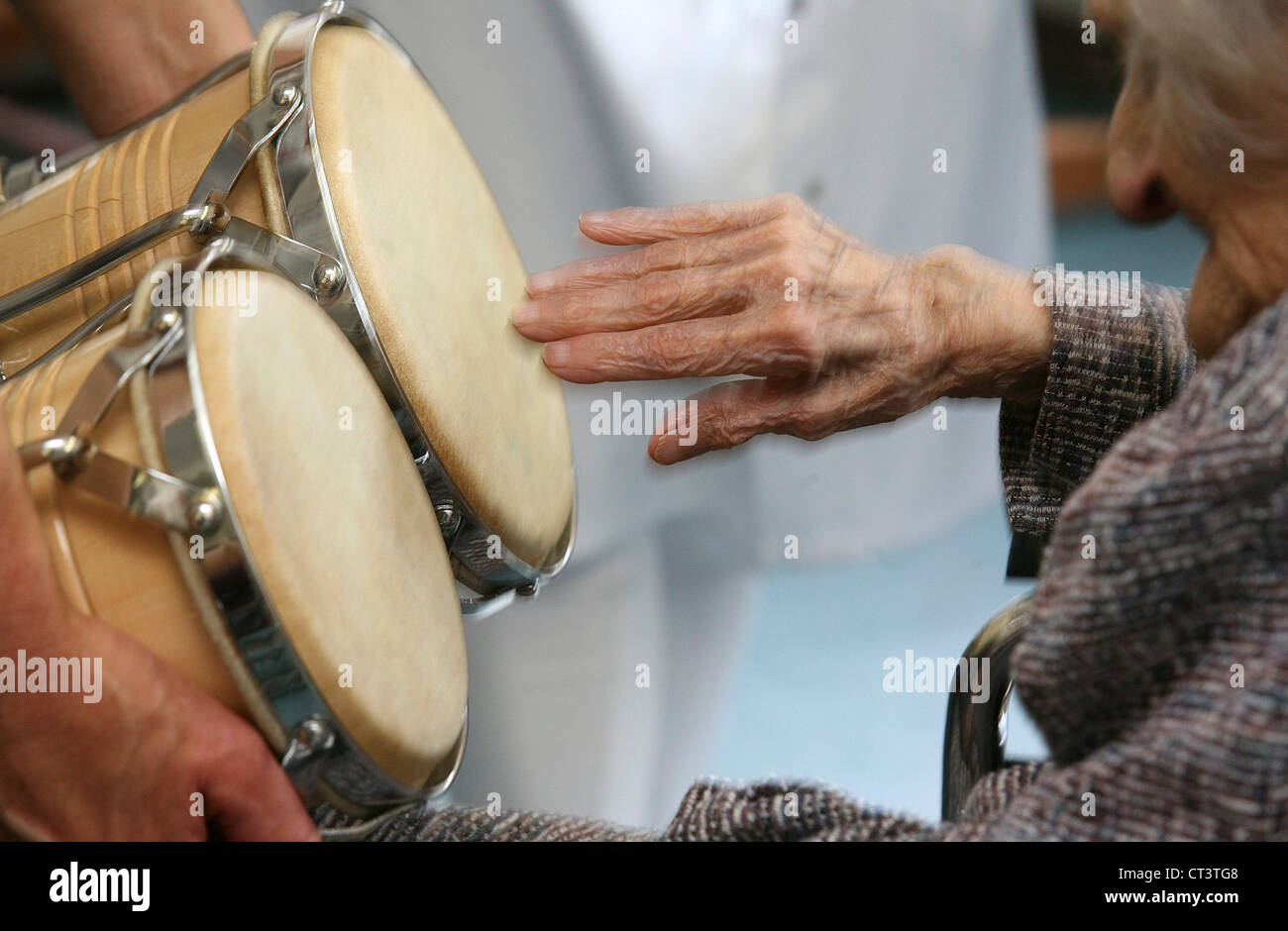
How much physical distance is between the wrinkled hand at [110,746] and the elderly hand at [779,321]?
28 cm

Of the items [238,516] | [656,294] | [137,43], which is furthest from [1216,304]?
[137,43]

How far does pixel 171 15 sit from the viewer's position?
78 cm

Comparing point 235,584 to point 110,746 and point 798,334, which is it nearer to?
point 110,746

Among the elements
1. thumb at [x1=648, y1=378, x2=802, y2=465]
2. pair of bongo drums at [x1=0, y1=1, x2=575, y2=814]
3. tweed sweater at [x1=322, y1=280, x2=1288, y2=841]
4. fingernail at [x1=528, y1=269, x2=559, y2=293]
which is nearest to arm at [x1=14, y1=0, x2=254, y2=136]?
pair of bongo drums at [x1=0, y1=1, x2=575, y2=814]

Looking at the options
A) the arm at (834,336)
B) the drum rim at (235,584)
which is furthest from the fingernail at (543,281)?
the drum rim at (235,584)

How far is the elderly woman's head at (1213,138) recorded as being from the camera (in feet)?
1.34

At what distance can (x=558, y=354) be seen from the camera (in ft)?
2.05

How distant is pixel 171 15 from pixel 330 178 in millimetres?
366

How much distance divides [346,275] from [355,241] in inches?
0.8

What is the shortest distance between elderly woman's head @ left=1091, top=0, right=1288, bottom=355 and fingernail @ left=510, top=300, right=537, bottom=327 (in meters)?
0.29

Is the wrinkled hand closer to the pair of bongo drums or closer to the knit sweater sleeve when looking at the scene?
the pair of bongo drums

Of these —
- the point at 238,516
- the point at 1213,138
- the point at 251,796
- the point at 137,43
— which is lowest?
the point at 251,796
